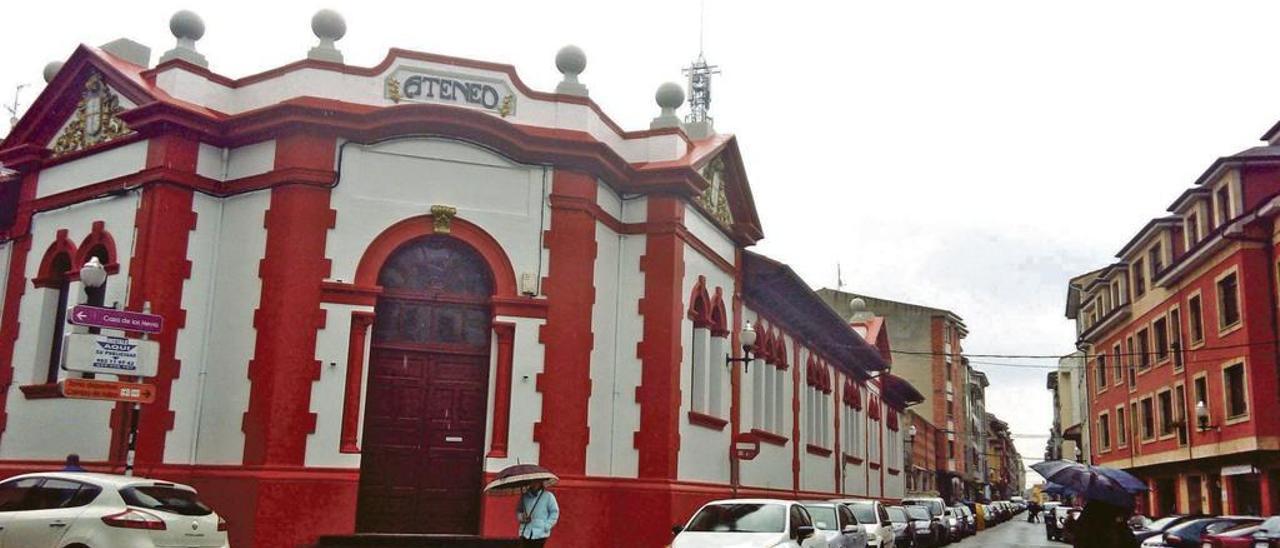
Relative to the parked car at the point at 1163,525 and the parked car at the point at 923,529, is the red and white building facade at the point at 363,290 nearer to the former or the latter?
the parked car at the point at 1163,525

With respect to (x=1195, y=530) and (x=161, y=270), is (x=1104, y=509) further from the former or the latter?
(x=161, y=270)

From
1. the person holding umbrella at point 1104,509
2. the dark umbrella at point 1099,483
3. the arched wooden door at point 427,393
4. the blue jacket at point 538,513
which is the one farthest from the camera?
the arched wooden door at point 427,393

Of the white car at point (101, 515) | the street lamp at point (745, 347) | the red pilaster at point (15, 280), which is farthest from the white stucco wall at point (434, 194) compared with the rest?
the red pilaster at point (15, 280)

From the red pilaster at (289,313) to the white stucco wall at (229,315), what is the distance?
184 millimetres

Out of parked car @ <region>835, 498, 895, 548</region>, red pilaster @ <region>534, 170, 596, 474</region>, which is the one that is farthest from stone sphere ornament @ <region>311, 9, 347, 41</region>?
parked car @ <region>835, 498, 895, 548</region>

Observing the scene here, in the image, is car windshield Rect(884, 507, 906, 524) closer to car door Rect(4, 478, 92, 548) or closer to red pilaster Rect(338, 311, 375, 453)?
red pilaster Rect(338, 311, 375, 453)

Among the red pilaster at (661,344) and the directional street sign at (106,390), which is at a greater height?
the red pilaster at (661,344)

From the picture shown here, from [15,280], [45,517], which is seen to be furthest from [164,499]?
[15,280]

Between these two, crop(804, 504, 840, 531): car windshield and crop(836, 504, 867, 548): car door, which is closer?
crop(836, 504, 867, 548): car door

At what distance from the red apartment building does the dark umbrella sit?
2267cm

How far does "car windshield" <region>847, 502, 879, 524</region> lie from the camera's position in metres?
22.7

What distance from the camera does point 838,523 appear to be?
18500mm

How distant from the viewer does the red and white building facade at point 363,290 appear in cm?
1692

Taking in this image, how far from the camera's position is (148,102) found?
1775 centimetres
